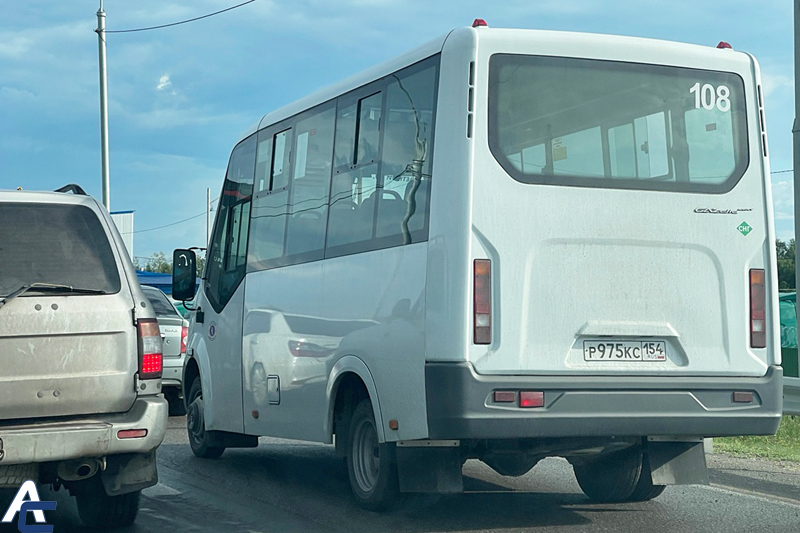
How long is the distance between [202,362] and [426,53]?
492 cm

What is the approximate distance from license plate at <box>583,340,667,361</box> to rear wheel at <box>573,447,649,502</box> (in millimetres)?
1168

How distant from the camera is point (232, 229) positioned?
1055cm

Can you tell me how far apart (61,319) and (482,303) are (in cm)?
240

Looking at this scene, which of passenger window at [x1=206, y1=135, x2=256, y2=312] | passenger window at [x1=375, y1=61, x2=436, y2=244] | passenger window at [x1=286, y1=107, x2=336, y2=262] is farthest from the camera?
passenger window at [x1=206, y1=135, x2=256, y2=312]

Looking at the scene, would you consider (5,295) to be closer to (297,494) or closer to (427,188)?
(427,188)

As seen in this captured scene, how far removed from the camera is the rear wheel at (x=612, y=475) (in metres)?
7.98

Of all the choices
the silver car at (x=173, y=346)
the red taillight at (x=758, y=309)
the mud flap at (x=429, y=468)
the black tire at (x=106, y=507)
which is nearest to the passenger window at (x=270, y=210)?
the mud flap at (x=429, y=468)

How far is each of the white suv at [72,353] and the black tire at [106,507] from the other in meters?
0.29

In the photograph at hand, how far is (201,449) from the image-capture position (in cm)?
1091

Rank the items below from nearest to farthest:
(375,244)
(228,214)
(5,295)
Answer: (5,295), (375,244), (228,214)

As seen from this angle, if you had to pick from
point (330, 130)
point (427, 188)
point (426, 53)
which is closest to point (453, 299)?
point (427, 188)

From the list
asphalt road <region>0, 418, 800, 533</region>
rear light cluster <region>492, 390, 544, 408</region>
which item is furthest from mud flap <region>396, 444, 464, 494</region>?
rear light cluster <region>492, 390, 544, 408</region>

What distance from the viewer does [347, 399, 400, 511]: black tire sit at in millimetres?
7395

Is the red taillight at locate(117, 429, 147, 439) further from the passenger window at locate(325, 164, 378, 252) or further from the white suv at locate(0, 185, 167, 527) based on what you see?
the passenger window at locate(325, 164, 378, 252)
